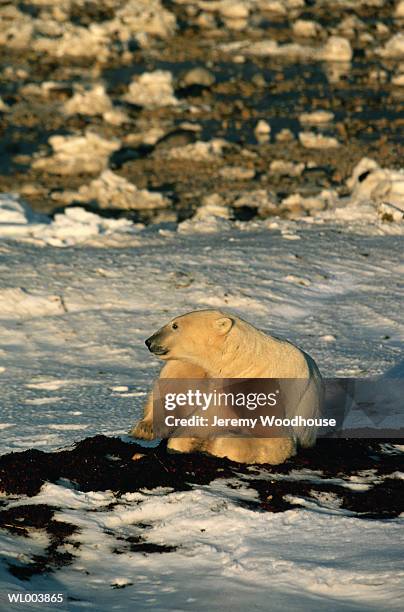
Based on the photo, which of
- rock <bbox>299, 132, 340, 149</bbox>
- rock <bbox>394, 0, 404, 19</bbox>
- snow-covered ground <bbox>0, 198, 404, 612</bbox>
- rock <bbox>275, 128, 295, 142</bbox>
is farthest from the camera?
rock <bbox>394, 0, 404, 19</bbox>

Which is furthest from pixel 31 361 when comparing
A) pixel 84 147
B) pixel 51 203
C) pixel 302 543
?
pixel 84 147

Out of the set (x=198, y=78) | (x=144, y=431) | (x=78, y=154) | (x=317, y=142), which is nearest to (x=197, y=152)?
(x=78, y=154)

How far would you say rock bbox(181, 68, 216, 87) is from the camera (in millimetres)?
24688

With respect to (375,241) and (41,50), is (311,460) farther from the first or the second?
(41,50)

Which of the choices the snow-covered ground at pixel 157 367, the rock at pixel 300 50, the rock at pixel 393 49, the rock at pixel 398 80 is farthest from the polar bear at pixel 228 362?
A: the rock at pixel 393 49

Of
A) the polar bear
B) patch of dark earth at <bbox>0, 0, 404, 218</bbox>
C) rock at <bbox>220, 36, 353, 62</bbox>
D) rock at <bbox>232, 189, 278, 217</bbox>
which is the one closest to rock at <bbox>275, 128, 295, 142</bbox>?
patch of dark earth at <bbox>0, 0, 404, 218</bbox>

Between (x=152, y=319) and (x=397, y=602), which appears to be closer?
(x=397, y=602)

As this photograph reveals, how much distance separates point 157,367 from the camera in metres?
10.1

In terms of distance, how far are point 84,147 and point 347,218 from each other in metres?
7.24

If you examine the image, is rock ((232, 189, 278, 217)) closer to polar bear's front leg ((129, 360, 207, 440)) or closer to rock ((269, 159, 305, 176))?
rock ((269, 159, 305, 176))

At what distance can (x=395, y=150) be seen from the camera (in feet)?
68.2

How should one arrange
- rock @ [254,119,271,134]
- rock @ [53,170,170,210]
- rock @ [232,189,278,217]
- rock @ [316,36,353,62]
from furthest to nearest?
rock @ [316,36,353,62] < rock @ [254,119,271,134] < rock @ [53,170,170,210] < rock @ [232,189,278,217]

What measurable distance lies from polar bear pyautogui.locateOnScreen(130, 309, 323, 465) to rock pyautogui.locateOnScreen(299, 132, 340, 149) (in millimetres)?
14131

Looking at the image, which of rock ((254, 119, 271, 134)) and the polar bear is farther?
rock ((254, 119, 271, 134))
